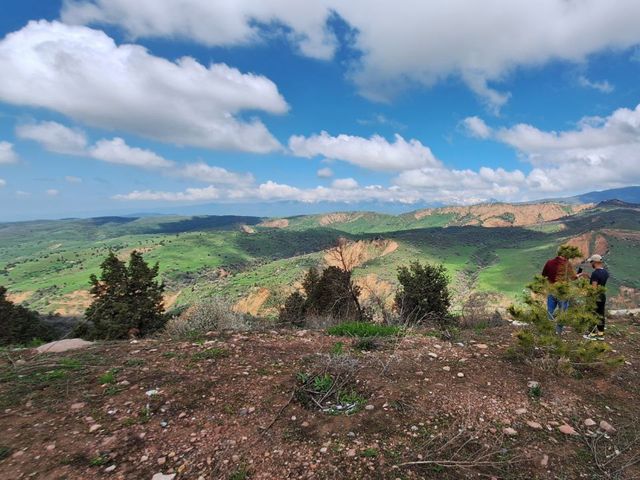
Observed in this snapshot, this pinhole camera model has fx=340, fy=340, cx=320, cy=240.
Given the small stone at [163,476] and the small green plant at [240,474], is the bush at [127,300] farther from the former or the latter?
the small green plant at [240,474]

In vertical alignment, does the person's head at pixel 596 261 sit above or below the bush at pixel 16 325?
above

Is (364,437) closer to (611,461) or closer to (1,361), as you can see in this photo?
(611,461)

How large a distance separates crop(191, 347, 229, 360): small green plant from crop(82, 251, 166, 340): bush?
21.9m

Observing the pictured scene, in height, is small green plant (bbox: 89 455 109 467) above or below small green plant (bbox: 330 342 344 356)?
above

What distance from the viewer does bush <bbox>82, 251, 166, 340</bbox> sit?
25781mm

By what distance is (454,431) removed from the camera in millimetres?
4891

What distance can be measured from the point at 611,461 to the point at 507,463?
1.41 metres

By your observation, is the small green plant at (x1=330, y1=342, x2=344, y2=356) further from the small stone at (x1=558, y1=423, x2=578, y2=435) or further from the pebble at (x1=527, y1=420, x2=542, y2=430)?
the small stone at (x1=558, y1=423, x2=578, y2=435)

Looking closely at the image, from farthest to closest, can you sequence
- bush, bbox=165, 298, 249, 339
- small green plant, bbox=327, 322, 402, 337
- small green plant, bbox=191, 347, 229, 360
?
bush, bbox=165, 298, 249, 339, small green plant, bbox=327, 322, 402, 337, small green plant, bbox=191, 347, 229, 360

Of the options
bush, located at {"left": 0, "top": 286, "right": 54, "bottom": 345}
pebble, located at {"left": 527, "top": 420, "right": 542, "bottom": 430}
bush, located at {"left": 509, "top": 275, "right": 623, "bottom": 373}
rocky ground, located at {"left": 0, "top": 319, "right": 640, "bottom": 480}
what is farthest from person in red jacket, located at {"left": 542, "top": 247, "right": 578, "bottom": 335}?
bush, located at {"left": 0, "top": 286, "right": 54, "bottom": 345}

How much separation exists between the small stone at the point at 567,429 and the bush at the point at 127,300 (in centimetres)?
2714

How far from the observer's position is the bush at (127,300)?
25.8 m

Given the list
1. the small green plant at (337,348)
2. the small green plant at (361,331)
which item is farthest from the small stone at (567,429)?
the small green plant at (361,331)

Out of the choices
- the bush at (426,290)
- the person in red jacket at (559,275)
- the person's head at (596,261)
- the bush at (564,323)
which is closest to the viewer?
the bush at (564,323)
